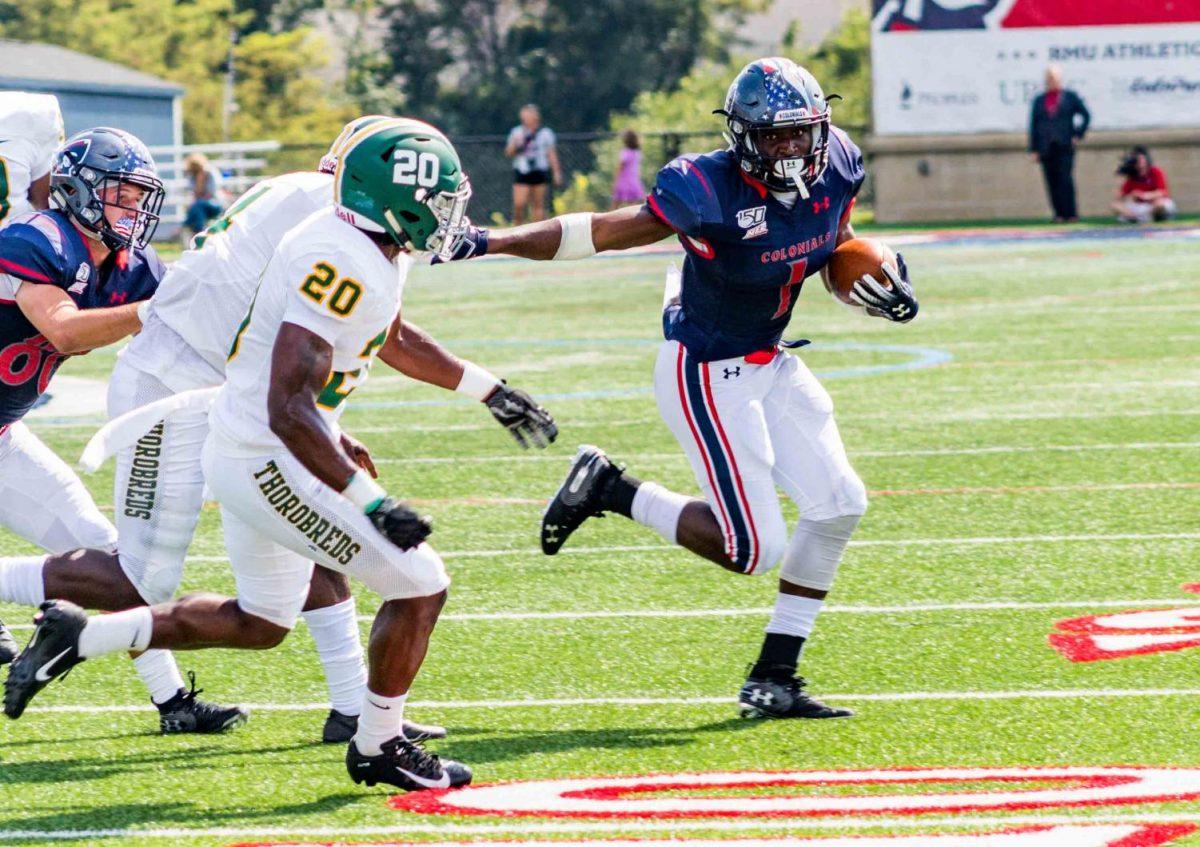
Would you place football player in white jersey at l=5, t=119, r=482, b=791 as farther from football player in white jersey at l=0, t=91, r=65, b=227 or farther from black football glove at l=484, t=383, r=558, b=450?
football player in white jersey at l=0, t=91, r=65, b=227

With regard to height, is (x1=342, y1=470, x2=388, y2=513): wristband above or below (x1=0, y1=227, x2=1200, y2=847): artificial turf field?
above

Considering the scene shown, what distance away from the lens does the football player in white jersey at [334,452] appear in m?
4.41

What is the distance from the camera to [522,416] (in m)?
5.38

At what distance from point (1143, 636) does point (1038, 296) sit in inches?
457

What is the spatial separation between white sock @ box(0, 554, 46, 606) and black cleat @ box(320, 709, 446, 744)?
898mm

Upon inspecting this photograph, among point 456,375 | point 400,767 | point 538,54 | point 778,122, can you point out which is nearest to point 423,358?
point 456,375

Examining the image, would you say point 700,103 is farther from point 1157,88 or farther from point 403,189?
point 403,189

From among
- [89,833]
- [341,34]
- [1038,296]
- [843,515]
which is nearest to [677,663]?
[843,515]

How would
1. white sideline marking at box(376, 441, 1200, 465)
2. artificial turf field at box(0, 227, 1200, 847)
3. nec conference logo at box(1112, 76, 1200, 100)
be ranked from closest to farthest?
artificial turf field at box(0, 227, 1200, 847), white sideline marking at box(376, 441, 1200, 465), nec conference logo at box(1112, 76, 1200, 100)

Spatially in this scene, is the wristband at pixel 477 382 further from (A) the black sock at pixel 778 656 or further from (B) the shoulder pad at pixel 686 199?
(A) the black sock at pixel 778 656

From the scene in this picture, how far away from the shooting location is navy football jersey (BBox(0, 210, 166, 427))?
553 cm

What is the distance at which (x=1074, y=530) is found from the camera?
7926mm

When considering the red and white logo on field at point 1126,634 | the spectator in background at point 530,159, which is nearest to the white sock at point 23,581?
the red and white logo on field at point 1126,634

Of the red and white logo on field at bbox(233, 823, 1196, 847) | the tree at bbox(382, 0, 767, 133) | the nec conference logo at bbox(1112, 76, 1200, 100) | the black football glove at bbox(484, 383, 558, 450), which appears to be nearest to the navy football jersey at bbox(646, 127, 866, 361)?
the black football glove at bbox(484, 383, 558, 450)
